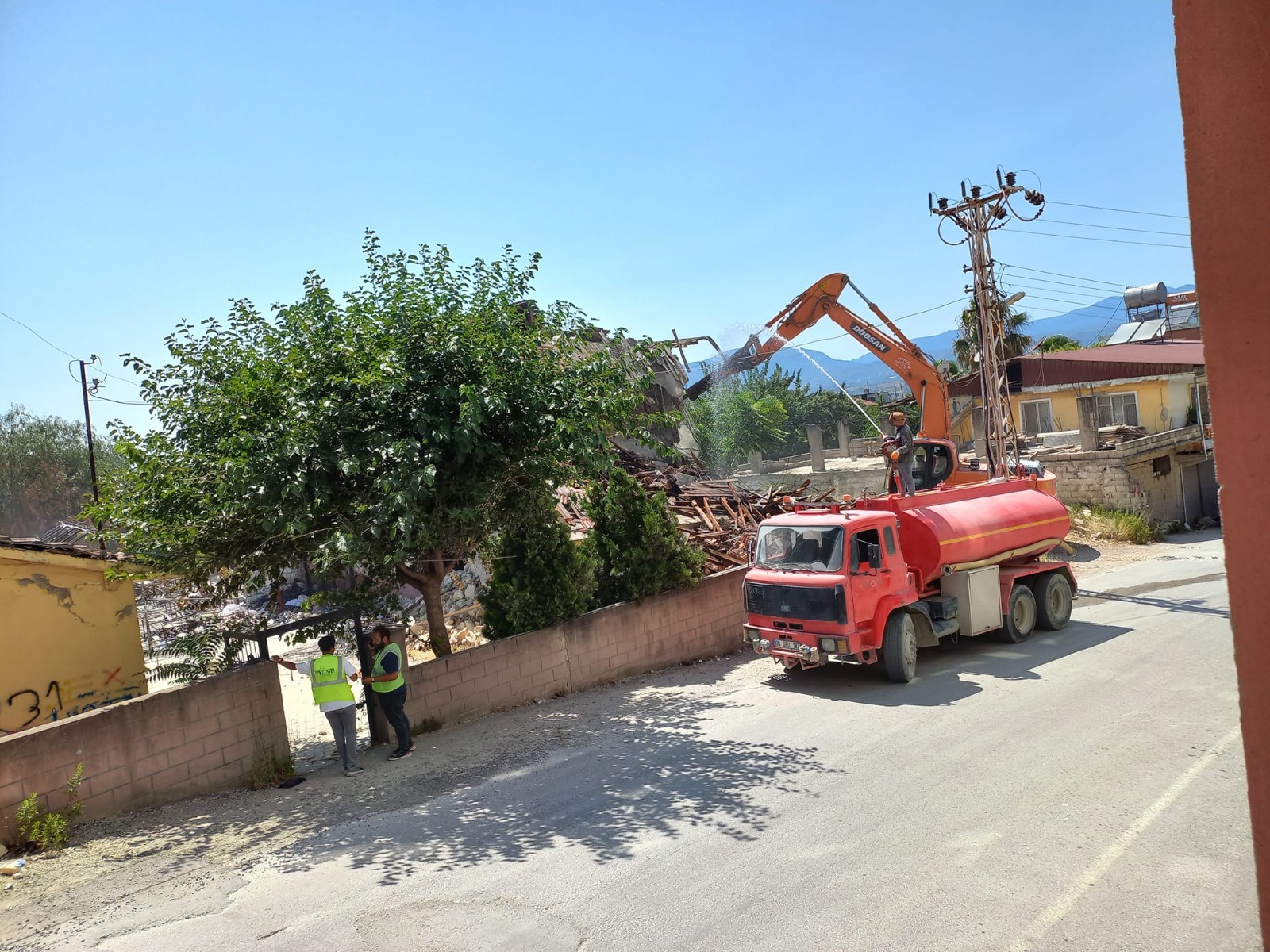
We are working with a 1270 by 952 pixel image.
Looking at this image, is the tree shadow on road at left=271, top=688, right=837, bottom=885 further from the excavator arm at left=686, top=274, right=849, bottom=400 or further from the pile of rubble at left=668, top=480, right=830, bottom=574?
the excavator arm at left=686, top=274, right=849, bottom=400

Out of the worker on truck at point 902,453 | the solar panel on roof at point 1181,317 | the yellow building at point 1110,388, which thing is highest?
the solar panel on roof at point 1181,317

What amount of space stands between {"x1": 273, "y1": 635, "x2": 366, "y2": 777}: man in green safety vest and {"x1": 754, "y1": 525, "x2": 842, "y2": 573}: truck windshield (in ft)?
19.9

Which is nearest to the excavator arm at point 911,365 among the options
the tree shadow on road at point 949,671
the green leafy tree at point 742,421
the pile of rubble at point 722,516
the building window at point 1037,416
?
the pile of rubble at point 722,516

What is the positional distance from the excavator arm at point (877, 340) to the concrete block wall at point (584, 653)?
5.91 metres

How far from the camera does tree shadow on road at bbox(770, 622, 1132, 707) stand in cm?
1138

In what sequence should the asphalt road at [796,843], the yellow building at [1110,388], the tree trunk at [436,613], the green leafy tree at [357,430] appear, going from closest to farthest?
the asphalt road at [796,843] → the green leafy tree at [357,430] → the tree trunk at [436,613] → the yellow building at [1110,388]

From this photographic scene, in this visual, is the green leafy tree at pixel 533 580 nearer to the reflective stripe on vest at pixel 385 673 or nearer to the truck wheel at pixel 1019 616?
the reflective stripe on vest at pixel 385 673

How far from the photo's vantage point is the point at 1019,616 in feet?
46.9

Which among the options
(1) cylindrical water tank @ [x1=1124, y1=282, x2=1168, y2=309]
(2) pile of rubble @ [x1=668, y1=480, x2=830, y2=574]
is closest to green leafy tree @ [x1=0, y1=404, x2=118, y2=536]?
(2) pile of rubble @ [x1=668, y1=480, x2=830, y2=574]

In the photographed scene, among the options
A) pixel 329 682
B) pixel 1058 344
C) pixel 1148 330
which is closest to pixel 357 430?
pixel 329 682

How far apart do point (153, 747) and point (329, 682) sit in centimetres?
176

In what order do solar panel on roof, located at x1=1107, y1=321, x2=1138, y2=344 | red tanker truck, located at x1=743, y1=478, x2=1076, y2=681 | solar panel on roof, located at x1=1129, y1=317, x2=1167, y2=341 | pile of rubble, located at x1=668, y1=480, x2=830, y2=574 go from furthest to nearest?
1. solar panel on roof, located at x1=1107, y1=321, x2=1138, y2=344
2. solar panel on roof, located at x1=1129, y1=317, x2=1167, y2=341
3. pile of rubble, located at x1=668, y1=480, x2=830, y2=574
4. red tanker truck, located at x1=743, y1=478, x2=1076, y2=681

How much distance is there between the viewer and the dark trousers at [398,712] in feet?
32.8

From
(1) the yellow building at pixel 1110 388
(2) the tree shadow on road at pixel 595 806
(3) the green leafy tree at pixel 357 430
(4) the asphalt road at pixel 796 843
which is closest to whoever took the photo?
(4) the asphalt road at pixel 796 843
